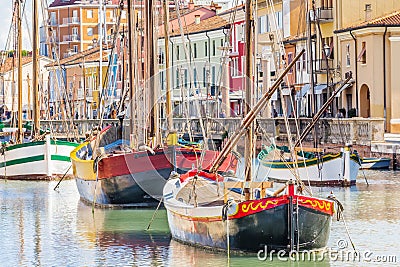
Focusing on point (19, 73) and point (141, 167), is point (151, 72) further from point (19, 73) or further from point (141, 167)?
point (19, 73)

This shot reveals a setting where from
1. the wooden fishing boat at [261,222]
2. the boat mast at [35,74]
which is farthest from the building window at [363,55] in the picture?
the wooden fishing boat at [261,222]

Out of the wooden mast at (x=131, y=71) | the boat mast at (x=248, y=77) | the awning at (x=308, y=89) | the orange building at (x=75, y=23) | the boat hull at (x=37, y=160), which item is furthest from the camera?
the orange building at (x=75, y=23)

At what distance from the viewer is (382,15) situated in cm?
6869

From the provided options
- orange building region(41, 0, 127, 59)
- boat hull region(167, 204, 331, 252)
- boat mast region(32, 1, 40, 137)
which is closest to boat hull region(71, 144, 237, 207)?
boat hull region(167, 204, 331, 252)

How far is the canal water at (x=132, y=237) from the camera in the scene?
85.1 ft

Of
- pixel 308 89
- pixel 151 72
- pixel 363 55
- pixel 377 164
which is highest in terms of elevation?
pixel 363 55

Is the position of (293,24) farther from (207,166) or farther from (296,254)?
(296,254)

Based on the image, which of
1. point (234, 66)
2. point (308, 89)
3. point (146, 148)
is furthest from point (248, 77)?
point (234, 66)

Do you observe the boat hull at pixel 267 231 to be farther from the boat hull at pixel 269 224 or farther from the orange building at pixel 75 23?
the orange building at pixel 75 23

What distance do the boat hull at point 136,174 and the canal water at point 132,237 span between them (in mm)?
612

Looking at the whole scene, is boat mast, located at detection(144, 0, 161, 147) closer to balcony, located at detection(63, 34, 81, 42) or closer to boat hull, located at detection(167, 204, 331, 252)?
boat hull, located at detection(167, 204, 331, 252)

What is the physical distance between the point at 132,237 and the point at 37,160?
68.2 feet

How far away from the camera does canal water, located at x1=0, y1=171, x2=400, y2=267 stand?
85.1 ft

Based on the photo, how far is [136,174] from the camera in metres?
36.0
